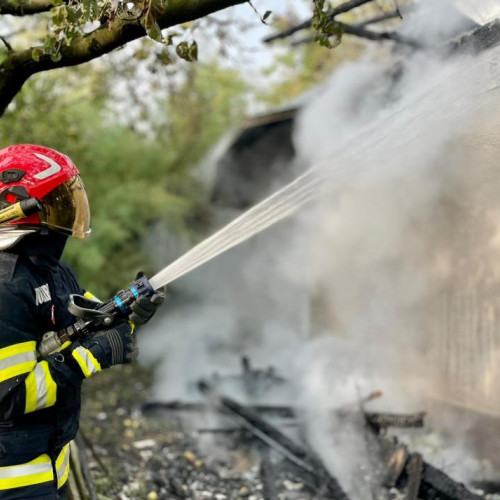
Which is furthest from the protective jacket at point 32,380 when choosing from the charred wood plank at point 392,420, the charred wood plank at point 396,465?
the charred wood plank at point 392,420

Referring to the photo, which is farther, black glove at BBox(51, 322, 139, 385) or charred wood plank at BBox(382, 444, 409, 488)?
charred wood plank at BBox(382, 444, 409, 488)

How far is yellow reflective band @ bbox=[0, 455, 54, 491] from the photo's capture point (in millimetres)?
2518

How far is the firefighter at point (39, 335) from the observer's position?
244cm

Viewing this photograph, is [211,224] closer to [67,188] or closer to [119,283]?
[119,283]

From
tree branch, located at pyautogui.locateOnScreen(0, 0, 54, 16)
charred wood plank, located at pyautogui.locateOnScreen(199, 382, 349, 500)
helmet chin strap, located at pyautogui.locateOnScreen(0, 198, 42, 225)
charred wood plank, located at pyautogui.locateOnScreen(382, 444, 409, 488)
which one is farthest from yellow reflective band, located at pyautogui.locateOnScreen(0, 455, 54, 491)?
charred wood plank, located at pyautogui.locateOnScreen(382, 444, 409, 488)

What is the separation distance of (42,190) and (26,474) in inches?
46.3

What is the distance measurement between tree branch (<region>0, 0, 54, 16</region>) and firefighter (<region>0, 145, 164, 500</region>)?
1187 millimetres

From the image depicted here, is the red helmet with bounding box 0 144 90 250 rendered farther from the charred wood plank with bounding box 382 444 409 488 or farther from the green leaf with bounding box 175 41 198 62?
the charred wood plank with bounding box 382 444 409 488

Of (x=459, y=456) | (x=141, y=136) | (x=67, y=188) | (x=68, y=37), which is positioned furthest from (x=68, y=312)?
(x=141, y=136)

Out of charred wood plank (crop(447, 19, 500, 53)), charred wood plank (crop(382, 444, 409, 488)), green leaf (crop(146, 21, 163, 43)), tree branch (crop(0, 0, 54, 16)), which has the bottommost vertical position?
charred wood plank (crop(382, 444, 409, 488))

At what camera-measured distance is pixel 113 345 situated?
103 inches

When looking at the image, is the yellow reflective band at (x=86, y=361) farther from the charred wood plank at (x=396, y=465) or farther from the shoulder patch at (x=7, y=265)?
the charred wood plank at (x=396, y=465)

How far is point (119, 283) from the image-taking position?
36.9 feet

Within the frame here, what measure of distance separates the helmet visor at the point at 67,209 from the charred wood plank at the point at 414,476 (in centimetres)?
287
